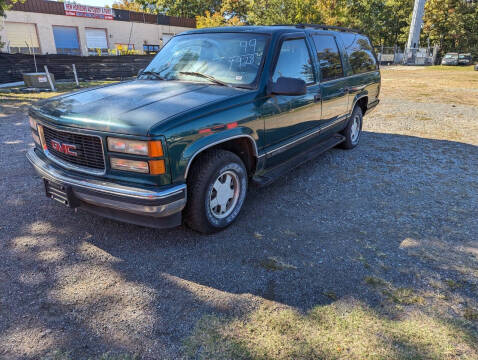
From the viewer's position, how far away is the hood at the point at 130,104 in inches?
106

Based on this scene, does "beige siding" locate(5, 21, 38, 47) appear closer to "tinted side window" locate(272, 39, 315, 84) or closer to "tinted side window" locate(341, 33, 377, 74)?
"tinted side window" locate(341, 33, 377, 74)

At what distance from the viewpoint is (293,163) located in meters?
4.27

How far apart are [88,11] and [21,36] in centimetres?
646

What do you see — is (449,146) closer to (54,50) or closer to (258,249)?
(258,249)

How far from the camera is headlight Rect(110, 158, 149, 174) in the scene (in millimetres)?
2668

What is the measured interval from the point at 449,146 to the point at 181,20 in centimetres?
3975

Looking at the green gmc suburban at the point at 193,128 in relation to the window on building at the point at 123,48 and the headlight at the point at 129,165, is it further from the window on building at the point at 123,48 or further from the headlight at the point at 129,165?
the window on building at the point at 123,48

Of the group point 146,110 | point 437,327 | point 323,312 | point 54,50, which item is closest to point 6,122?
point 146,110

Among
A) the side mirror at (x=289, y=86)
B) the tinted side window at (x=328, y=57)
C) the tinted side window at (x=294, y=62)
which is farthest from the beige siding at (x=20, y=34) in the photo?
the side mirror at (x=289, y=86)

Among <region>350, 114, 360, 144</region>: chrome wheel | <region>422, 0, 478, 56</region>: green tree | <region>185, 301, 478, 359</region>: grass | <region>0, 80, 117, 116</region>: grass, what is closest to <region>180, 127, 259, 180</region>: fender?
<region>185, 301, 478, 359</region>: grass

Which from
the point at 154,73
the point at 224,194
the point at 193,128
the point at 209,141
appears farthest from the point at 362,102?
the point at 193,128

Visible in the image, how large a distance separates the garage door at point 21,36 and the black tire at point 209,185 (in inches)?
1256

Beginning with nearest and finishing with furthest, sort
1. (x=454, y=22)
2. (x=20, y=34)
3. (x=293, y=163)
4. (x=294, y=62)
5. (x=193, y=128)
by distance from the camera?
1. (x=193, y=128)
2. (x=294, y=62)
3. (x=293, y=163)
4. (x=20, y=34)
5. (x=454, y=22)

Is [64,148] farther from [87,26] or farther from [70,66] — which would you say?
[87,26]
